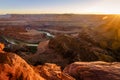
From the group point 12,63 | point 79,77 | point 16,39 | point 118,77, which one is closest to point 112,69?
point 118,77

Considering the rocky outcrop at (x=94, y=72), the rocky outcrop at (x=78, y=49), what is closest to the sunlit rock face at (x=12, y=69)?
the rocky outcrop at (x=94, y=72)

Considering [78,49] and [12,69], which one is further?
[78,49]

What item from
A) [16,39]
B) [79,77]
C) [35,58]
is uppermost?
[79,77]

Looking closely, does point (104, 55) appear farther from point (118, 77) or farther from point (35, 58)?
point (118, 77)

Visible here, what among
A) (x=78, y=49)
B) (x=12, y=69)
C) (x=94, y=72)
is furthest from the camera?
(x=78, y=49)

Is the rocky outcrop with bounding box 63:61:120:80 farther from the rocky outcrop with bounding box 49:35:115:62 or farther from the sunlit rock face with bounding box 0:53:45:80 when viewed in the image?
the rocky outcrop with bounding box 49:35:115:62

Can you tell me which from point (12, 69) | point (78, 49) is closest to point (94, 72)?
point (12, 69)

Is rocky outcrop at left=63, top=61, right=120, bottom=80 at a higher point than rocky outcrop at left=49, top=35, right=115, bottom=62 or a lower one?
higher

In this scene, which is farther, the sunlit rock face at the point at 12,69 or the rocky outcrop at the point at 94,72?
the rocky outcrop at the point at 94,72

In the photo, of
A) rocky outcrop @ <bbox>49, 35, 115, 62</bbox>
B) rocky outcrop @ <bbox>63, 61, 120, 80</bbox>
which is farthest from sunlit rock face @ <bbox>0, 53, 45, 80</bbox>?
rocky outcrop @ <bbox>49, 35, 115, 62</bbox>

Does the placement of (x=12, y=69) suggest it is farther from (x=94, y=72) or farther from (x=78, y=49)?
(x=78, y=49)

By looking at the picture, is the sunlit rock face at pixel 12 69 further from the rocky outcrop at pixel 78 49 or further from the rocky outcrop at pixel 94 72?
the rocky outcrop at pixel 78 49
